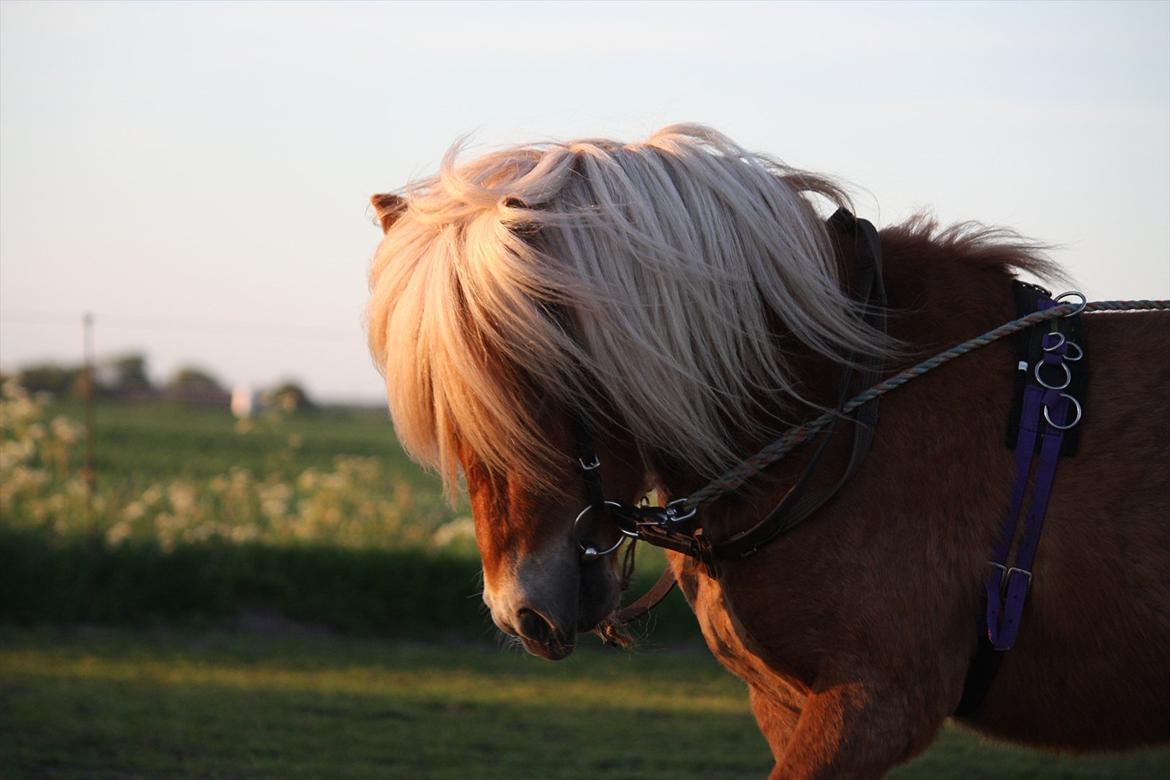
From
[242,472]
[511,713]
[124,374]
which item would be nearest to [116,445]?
[124,374]

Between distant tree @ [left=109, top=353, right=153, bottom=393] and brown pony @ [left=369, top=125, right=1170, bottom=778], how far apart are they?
7.97m

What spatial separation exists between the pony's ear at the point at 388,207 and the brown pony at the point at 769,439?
0.47 ft

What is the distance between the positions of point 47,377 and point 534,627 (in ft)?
27.6

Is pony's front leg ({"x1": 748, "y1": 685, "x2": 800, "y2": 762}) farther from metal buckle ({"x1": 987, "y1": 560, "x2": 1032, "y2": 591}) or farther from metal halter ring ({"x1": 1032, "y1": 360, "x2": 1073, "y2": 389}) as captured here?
metal halter ring ({"x1": 1032, "y1": 360, "x2": 1073, "y2": 389})

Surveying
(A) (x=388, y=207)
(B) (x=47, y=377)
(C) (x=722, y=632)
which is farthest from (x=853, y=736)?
(B) (x=47, y=377)

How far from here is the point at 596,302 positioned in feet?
7.12

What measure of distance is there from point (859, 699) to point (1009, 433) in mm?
580

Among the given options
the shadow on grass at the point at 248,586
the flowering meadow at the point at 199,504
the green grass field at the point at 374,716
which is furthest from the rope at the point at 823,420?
the flowering meadow at the point at 199,504

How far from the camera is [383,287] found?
2326mm

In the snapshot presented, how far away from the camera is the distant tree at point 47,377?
9.28 metres

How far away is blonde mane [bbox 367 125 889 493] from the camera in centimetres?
216

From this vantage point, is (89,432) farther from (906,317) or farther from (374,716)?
(906,317)

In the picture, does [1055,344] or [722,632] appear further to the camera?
[722,632]

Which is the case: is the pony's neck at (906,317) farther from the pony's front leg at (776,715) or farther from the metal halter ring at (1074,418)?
the pony's front leg at (776,715)
